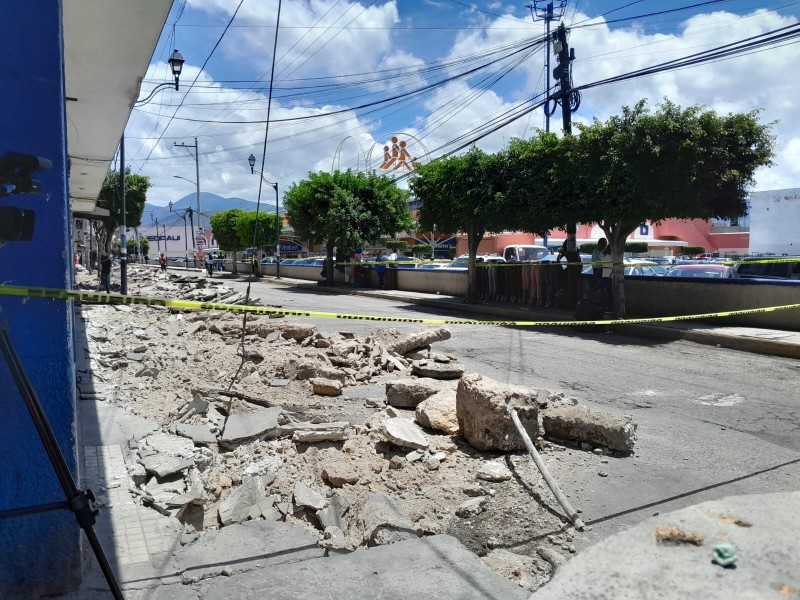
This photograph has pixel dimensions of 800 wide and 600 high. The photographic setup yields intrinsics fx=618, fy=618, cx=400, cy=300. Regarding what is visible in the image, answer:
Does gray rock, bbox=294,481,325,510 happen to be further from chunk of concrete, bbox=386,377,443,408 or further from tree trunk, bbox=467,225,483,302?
tree trunk, bbox=467,225,483,302

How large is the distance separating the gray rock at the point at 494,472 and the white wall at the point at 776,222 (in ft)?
104

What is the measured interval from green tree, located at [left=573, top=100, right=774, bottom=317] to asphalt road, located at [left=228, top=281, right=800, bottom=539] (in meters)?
2.98

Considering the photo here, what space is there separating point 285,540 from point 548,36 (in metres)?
17.3

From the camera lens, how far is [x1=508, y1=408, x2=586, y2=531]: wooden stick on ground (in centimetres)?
409

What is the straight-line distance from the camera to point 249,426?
558 cm

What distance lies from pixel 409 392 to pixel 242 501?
2.90 metres

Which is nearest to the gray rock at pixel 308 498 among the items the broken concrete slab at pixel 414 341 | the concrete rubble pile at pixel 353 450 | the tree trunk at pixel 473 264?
the concrete rubble pile at pixel 353 450

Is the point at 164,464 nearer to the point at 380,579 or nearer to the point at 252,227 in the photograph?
the point at 380,579

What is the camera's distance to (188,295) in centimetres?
2045

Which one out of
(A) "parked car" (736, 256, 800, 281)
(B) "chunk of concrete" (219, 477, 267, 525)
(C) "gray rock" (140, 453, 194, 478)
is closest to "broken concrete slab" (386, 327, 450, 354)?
(C) "gray rock" (140, 453, 194, 478)

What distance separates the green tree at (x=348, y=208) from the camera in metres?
28.4

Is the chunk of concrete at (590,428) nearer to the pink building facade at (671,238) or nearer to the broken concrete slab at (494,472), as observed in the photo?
the broken concrete slab at (494,472)

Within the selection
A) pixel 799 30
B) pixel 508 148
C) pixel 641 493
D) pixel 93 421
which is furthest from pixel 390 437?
pixel 508 148

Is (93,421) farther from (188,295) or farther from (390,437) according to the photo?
(188,295)
